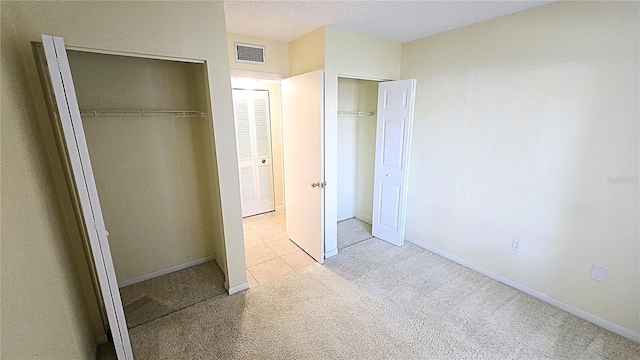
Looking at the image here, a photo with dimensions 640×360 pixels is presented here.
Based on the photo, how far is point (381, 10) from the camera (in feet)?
6.98

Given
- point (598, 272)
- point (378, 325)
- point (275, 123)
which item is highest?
point (275, 123)

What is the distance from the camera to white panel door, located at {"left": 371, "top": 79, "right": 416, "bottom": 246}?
294 centimetres

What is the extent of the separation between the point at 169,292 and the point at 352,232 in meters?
2.29

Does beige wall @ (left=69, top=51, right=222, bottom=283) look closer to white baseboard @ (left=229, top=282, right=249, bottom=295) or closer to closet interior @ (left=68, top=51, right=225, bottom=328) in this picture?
closet interior @ (left=68, top=51, right=225, bottom=328)

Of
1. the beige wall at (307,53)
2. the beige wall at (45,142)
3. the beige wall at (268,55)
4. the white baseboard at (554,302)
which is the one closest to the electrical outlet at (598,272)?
the white baseboard at (554,302)

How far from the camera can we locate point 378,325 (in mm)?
2053

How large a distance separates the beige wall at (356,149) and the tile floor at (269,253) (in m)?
1.06

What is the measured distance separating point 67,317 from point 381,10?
2960mm

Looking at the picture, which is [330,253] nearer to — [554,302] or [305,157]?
[305,157]

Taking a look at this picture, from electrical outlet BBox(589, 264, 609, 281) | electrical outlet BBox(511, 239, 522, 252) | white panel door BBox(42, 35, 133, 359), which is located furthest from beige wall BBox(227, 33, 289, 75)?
electrical outlet BBox(589, 264, 609, 281)

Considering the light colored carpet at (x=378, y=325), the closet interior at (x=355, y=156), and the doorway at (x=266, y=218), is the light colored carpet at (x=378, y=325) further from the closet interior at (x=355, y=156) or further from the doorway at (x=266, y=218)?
the closet interior at (x=355, y=156)

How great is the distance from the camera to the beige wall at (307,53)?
8.36 feet

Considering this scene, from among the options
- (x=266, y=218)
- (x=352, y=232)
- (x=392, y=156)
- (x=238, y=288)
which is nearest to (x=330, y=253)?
(x=352, y=232)

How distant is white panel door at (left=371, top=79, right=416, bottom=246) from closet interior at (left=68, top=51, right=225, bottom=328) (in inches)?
78.6
